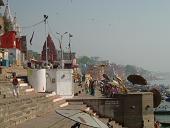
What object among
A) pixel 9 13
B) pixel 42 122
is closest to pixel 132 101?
pixel 42 122

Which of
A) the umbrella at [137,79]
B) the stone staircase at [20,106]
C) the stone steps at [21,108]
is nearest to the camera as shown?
the stone steps at [21,108]

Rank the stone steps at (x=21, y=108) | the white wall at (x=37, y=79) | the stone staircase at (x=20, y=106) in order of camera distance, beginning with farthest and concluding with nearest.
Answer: the white wall at (x=37, y=79), the stone staircase at (x=20, y=106), the stone steps at (x=21, y=108)

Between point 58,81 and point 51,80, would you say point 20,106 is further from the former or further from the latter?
point 58,81

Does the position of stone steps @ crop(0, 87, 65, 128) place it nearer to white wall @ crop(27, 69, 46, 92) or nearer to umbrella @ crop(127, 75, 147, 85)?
white wall @ crop(27, 69, 46, 92)

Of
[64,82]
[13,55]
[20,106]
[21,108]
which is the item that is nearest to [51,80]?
[64,82]

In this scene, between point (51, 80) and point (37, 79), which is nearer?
point (37, 79)

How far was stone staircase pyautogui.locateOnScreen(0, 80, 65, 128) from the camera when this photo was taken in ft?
47.0

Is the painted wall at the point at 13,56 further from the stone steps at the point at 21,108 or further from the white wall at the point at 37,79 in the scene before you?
the stone steps at the point at 21,108

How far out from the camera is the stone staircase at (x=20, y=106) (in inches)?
564

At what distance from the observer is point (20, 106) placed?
1627cm

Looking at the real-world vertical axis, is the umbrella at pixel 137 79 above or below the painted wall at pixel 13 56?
below

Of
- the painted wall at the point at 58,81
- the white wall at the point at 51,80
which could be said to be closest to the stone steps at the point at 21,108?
the painted wall at the point at 58,81

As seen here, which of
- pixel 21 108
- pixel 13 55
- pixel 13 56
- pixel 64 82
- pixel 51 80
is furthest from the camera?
pixel 13 55

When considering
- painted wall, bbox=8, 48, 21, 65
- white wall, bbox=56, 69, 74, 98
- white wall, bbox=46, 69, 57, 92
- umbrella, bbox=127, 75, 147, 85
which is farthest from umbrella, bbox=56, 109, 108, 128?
painted wall, bbox=8, 48, 21, 65
